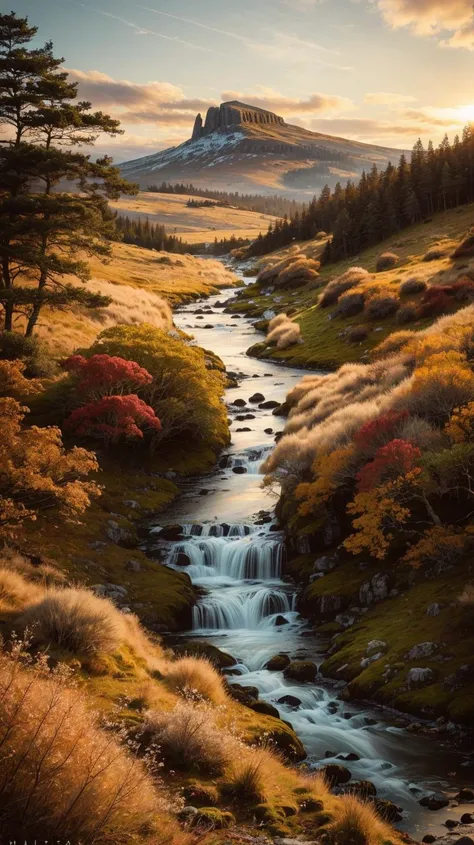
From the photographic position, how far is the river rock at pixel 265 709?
16.9 m

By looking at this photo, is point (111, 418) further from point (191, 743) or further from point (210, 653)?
point (191, 743)

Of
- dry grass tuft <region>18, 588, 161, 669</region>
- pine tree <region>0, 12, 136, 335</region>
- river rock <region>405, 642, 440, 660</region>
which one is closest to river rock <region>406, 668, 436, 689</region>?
river rock <region>405, 642, 440, 660</region>

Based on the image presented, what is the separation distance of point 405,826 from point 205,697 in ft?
16.4

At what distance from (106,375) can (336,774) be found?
27.3 metres

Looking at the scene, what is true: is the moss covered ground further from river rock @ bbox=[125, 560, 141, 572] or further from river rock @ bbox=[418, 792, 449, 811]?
river rock @ bbox=[418, 792, 449, 811]

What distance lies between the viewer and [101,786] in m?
8.22

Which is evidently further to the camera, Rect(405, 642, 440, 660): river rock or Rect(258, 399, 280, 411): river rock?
Rect(258, 399, 280, 411): river rock

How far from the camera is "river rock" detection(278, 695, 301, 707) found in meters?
18.5

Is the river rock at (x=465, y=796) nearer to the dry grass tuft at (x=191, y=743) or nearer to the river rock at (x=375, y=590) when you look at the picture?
the dry grass tuft at (x=191, y=743)

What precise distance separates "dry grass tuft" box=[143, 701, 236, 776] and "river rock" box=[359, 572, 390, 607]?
1182 cm

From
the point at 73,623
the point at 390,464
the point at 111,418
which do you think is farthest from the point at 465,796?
the point at 111,418

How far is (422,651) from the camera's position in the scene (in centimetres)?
1906

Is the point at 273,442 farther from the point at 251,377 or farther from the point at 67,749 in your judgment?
the point at 67,749

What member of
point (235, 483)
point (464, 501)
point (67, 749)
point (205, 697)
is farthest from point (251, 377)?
point (67, 749)
